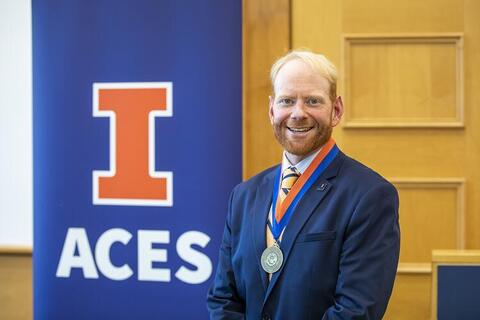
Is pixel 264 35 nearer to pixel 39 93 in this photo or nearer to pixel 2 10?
pixel 39 93

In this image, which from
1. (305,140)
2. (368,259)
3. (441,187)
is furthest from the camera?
(441,187)

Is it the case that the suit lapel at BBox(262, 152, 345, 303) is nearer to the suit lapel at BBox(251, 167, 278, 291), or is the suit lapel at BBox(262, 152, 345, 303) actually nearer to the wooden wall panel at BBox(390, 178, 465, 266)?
the suit lapel at BBox(251, 167, 278, 291)

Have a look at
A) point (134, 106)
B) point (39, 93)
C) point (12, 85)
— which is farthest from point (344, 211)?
point (12, 85)

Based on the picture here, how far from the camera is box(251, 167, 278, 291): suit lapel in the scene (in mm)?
1356

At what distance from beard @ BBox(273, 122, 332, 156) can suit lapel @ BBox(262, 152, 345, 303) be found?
6 cm

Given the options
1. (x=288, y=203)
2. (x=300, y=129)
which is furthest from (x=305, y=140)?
(x=288, y=203)

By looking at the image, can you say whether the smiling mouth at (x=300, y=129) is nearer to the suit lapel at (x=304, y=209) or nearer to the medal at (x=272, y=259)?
the suit lapel at (x=304, y=209)

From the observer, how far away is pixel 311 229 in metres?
1.32

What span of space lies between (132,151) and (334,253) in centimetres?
124

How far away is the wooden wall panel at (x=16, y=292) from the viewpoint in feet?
9.12

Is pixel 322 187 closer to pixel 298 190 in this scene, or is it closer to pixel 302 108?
pixel 298 190

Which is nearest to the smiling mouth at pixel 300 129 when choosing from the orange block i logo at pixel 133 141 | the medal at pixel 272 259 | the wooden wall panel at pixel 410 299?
the medal at pixel 272 259

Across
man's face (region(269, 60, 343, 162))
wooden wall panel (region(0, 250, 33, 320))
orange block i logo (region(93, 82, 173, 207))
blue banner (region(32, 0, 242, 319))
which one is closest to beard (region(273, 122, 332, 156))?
man's face (region(269, 60, 343, 162))

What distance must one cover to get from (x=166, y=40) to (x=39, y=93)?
552 mm
